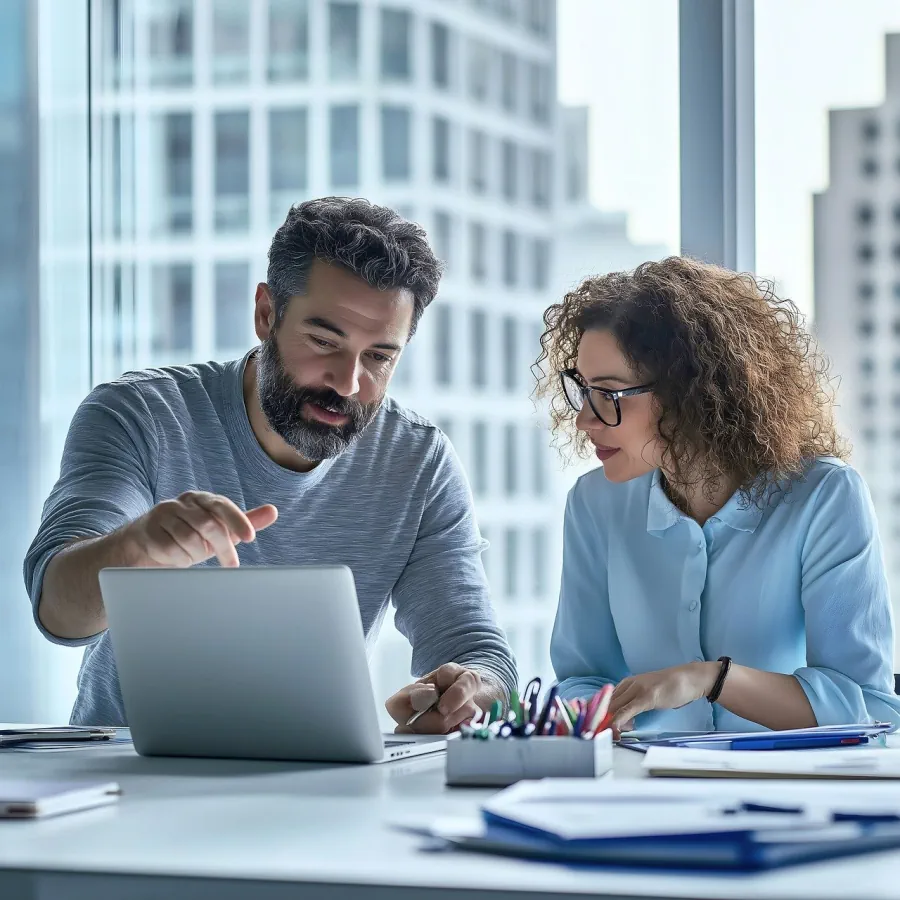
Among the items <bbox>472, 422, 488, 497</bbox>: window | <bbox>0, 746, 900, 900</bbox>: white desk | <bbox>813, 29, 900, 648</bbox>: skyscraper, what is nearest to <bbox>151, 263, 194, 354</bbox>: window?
<bbox>472, 422, 488, 497</bbox>: window

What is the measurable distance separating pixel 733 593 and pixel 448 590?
17.9 inches

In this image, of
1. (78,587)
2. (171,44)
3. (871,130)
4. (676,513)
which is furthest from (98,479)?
(871,130)

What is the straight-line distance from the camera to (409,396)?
102 inches

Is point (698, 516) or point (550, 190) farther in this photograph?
point (550, 190)

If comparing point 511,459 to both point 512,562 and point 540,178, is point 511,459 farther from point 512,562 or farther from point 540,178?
point 540,178

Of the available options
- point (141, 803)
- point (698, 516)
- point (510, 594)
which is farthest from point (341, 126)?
point (141, 803)

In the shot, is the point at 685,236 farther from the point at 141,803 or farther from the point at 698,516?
the point at 141,803

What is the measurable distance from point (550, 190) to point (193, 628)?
5.50 feet

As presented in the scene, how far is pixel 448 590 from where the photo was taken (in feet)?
6.14

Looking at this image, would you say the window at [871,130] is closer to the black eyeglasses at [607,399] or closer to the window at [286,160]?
the black eyeglasses at [607,399]

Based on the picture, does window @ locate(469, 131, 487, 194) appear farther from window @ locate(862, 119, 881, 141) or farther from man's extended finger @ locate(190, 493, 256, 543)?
man's extended finger @ locate(190, 493, 256, 543)

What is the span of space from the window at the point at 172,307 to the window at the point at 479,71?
806 millimetres

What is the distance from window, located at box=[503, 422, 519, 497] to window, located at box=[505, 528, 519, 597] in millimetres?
92

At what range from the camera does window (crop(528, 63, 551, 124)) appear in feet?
8.29
